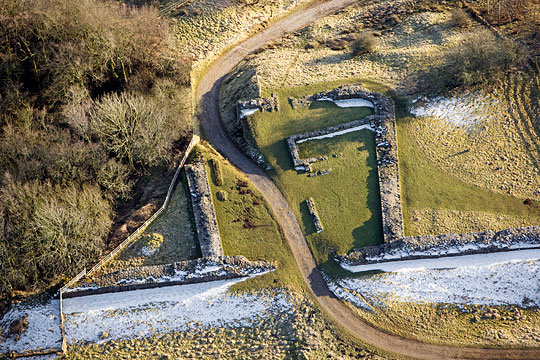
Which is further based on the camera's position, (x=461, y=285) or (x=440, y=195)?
(x=440, y=195)

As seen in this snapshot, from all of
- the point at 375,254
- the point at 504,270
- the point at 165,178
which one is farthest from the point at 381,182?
the point at 165,178

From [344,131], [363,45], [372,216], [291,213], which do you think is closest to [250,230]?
[291,213]

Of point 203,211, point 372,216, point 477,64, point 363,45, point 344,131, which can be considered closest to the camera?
point 372,216

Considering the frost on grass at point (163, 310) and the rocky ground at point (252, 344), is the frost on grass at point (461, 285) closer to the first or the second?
the rocky ground at point (252, 344)

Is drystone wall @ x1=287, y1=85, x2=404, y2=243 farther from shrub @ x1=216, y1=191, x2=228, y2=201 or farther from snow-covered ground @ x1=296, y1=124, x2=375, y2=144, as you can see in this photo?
shrub @ x1=216, y1=191, x2=228, y2=201

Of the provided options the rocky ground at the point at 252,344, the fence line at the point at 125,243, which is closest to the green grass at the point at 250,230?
the fence line at the point at 125,243

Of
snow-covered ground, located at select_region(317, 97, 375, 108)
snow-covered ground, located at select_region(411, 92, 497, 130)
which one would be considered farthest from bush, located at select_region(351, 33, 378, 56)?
snow-covered ground, located at select_region(411, 92, 497, 130)

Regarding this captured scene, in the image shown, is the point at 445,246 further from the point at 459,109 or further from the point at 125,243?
the point at 125,243
